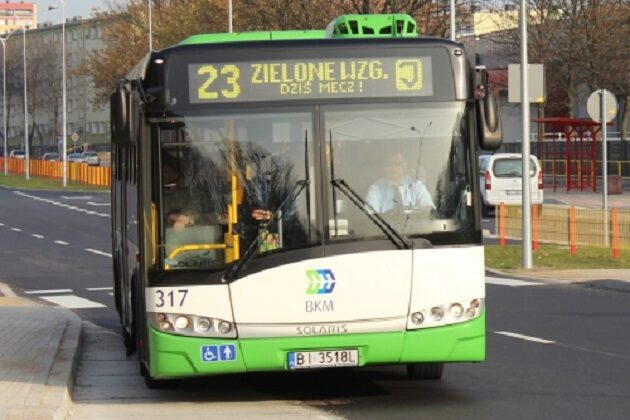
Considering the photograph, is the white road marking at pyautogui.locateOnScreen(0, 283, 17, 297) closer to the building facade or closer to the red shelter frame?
the red shelter frame

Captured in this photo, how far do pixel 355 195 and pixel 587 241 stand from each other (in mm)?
19995

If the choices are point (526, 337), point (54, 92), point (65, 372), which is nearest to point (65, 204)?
point (526, 337)

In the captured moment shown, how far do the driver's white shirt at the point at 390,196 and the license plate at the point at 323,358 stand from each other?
102 cm

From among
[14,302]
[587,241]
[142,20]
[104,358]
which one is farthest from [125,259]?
[142,20]

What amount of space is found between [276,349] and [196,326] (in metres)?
0.58

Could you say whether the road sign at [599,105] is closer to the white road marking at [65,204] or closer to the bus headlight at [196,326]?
the bus headlight at [196,326]

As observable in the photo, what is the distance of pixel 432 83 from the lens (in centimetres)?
1208

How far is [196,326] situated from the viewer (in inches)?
460

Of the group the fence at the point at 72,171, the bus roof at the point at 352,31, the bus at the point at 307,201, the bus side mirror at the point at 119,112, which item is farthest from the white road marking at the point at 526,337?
the fence at the point at 72,171

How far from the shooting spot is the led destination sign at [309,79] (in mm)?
11945

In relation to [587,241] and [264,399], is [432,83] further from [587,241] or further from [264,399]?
[587,241]

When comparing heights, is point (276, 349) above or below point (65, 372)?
above

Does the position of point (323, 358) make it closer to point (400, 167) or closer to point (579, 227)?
point (400, 167)

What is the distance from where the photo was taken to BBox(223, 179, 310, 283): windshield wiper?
1169 cm
